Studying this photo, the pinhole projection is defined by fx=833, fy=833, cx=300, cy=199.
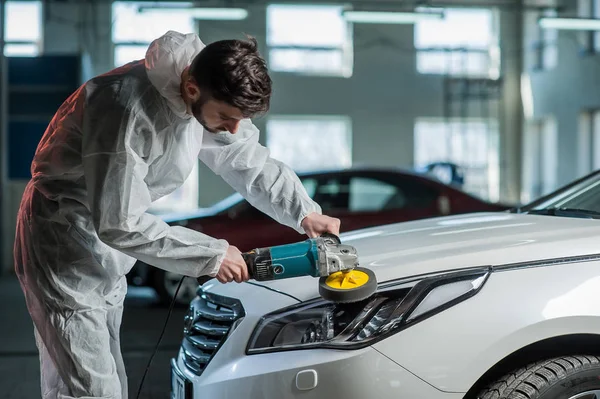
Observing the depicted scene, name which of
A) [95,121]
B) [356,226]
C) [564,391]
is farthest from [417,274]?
[356,226]

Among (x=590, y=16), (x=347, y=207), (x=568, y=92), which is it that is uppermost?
(x=590, y=16)

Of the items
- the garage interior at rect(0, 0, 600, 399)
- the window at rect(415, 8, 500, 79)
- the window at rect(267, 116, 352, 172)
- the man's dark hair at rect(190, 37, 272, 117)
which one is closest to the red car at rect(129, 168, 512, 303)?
the man's dark hair at rect(190, 37, 272, 117)

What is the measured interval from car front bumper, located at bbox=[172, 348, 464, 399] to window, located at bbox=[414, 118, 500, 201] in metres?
16.2

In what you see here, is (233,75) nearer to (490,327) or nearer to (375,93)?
(490,327)

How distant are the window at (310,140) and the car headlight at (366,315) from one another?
15.4 m

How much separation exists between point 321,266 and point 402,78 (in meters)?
16.6

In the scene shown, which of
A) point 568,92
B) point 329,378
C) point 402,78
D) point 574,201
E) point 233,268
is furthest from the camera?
point 402,78

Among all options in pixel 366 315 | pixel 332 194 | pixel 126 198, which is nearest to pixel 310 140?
pixel 332 194

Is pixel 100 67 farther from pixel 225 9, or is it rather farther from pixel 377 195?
pixel 377 195

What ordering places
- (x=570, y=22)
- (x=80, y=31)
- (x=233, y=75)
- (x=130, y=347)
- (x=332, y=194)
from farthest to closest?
(x=80, y=31) < (x=570, y=22) < (x=332, y=194) < (x=130, y=347) < (x=233, y=75)

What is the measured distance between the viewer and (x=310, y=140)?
1814 cm

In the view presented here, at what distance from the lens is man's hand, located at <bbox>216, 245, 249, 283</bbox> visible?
7.23 feet

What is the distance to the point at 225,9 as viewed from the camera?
44.9ft

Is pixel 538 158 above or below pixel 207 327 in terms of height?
above
